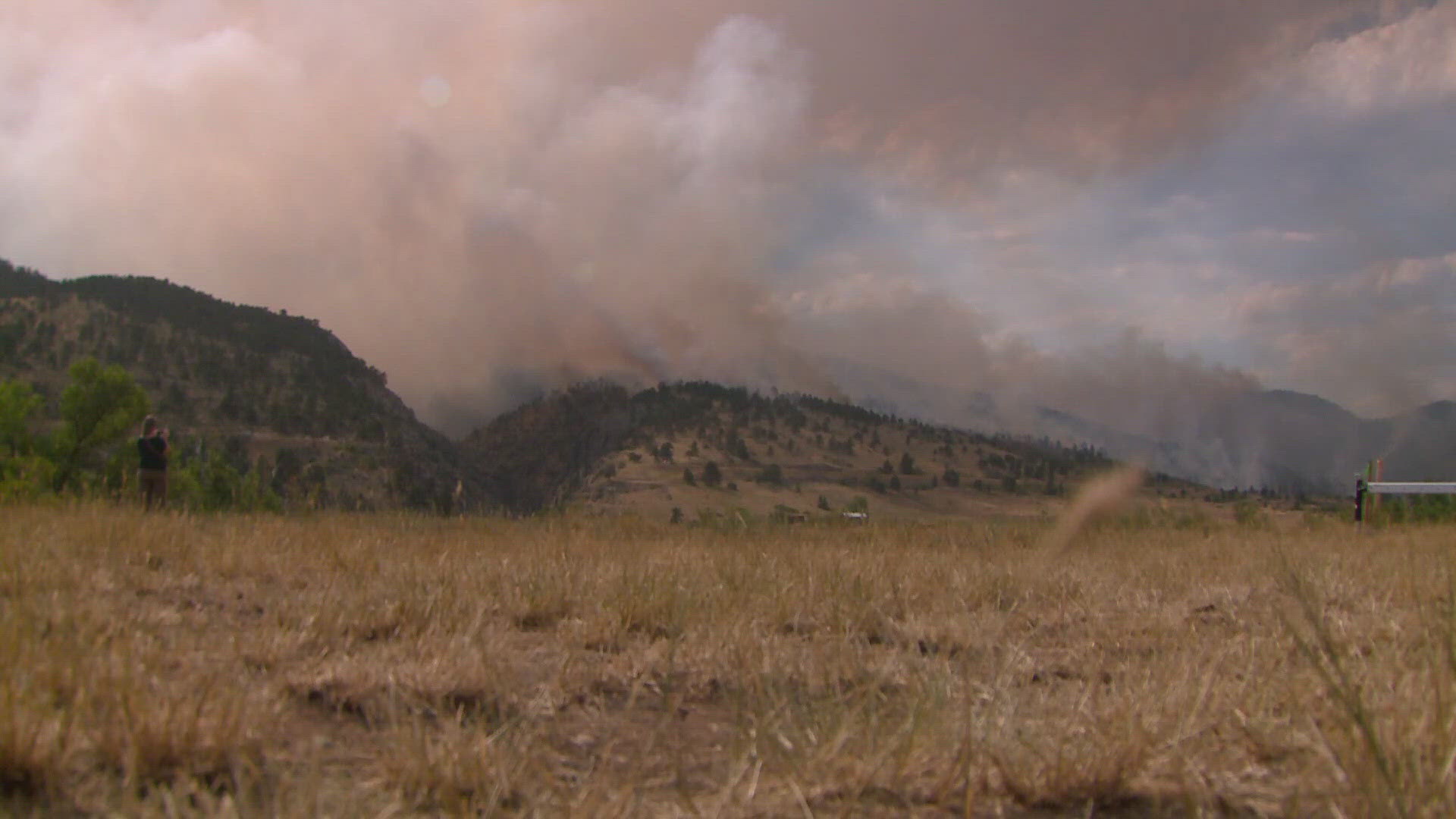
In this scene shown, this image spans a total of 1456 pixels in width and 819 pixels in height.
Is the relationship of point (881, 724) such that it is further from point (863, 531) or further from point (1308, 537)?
point (1308, 537)

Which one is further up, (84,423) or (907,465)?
(907,465)

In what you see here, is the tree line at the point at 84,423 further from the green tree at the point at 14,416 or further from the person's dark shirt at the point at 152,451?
the person's dark shirt at the point at 152,451

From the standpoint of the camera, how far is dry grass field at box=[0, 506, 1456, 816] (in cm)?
245

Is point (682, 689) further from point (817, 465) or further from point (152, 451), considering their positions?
point (817, 465)

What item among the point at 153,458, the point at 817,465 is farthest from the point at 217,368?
the point at 153,458

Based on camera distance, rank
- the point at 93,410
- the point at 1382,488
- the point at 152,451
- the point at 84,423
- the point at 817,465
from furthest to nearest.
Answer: the point at 817,465 < the point at 84,423 < the point at 93,410 < the point at 1382,488 < the point at 152,451

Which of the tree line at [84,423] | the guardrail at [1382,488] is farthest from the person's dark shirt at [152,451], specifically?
the tree line at [84,423]

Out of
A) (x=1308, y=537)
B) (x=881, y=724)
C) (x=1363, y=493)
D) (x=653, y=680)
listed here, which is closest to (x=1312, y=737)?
(x=881, y=724)

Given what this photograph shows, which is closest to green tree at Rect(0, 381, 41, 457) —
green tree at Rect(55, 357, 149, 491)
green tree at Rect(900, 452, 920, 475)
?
green tree at Rect(55, 357, 149, 491)

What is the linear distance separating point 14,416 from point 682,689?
5194cm

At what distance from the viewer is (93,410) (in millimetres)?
48250

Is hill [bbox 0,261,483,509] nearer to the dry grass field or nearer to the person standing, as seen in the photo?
the person standing

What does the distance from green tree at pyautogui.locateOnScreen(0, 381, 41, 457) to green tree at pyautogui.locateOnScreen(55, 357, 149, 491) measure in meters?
2.21

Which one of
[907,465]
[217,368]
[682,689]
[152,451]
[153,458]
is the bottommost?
[682,689]
